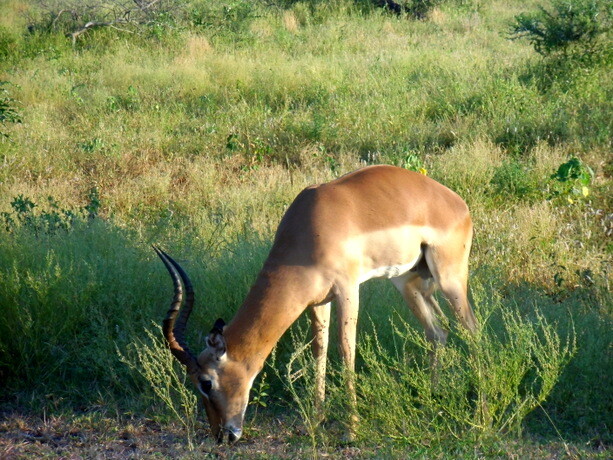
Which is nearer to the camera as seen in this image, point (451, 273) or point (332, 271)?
point (332, 271)

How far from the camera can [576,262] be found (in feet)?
20.7

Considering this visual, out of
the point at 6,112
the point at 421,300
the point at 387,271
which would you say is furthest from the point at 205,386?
the point at 6,112

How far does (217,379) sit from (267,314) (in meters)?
0.42

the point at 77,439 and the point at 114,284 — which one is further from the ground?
the point at 114,284

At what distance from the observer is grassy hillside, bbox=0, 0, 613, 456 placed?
4.84 m

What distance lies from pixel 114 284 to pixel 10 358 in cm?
81

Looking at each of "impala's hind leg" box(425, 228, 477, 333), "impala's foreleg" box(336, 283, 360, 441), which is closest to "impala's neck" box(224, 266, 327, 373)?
"impala's foreleg" box(336, 283, 360, 441)

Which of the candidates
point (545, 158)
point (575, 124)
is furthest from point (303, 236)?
point (575, 124)

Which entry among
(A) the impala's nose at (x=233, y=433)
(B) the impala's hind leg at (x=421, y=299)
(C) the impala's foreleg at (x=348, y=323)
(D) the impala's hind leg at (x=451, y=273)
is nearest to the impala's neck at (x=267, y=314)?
(C) the impala's foreleg at (x=348, y=323)

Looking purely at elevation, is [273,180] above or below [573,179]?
below

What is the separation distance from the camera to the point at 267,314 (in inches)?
166

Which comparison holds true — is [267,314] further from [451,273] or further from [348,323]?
[451,273]

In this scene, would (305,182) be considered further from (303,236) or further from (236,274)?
(303,236)

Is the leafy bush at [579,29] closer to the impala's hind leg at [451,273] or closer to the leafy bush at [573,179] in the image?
the leafy bush at [573,179]
